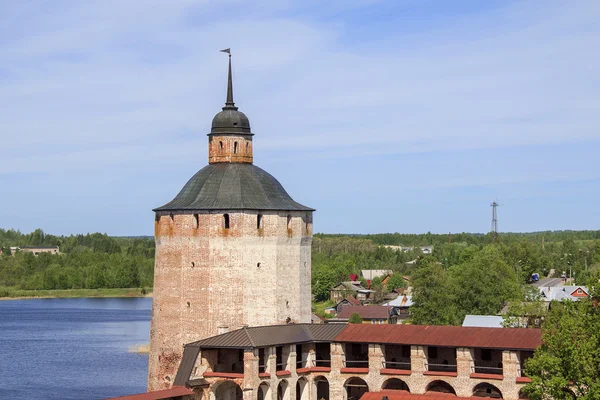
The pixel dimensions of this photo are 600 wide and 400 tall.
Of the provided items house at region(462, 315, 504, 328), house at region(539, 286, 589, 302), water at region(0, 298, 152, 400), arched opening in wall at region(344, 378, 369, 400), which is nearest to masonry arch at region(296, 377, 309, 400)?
arched opening in wall at region(344, 378, 369, 400)

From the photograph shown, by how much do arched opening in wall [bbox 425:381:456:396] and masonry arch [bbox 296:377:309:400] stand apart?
3872 millimetres

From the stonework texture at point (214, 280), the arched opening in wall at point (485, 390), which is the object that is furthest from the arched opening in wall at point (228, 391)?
the arched opening in wall at point (485, 390)

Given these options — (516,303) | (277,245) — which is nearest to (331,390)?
(277,245)

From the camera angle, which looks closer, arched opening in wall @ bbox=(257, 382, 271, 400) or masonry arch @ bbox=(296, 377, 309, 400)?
arched opening in wall @ bbox=(257, 382, 271, 400)

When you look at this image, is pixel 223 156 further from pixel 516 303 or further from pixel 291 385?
pixel 516 303

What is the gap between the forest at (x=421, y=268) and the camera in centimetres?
5497

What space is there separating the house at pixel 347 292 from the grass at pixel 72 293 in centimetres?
3413

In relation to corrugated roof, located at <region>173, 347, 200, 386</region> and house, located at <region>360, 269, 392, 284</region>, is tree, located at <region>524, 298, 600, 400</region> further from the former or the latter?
house, located at <region>360, 269, 392, 284</region>

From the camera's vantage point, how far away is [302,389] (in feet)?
101

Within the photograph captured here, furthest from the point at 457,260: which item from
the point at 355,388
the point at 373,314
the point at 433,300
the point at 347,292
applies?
the point at 355,388

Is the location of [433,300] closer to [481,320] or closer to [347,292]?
[481,320]

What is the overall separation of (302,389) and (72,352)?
34909 millimetres

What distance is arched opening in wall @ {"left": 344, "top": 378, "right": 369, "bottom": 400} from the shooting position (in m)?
30.8

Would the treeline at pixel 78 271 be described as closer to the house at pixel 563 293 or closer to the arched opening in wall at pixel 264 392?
the house at pixel 563 293
